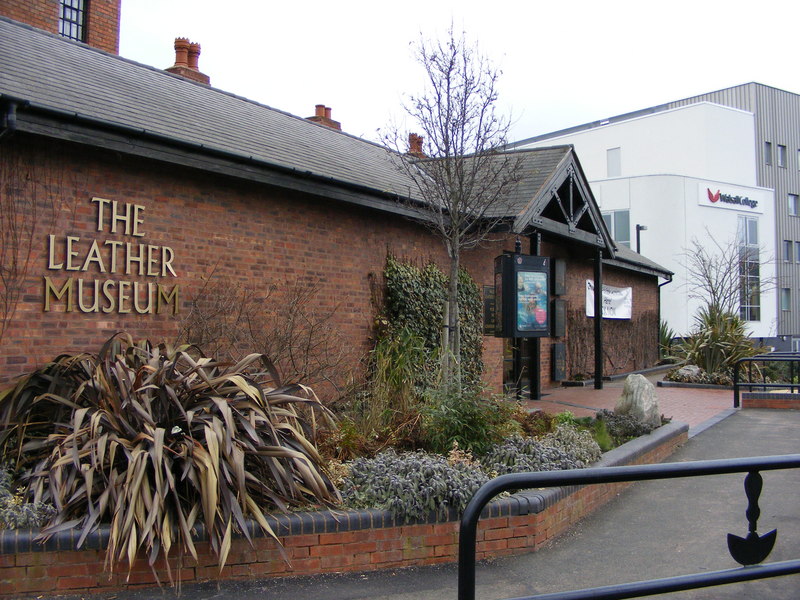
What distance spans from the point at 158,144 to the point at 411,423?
3682mm

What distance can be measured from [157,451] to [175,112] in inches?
207

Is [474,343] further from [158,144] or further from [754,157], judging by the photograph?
[754,157]

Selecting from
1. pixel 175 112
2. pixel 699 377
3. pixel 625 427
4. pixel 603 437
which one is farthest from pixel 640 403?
pixel 699 377

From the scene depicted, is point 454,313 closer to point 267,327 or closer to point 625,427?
point 267,327

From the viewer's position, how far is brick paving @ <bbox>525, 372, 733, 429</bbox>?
471 inches

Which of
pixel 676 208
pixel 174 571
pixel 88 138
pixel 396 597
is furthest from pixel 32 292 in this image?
pixel 676 208

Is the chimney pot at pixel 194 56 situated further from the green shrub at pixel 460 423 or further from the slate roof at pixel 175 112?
the green shrub at pixel 460 423

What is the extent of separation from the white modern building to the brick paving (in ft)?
54.0

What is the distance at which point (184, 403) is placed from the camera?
204 inches

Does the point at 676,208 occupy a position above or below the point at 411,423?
above

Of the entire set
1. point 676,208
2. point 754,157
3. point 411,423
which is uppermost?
point 754,157

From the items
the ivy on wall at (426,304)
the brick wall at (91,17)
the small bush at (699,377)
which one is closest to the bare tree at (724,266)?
the small bush at (699,377)

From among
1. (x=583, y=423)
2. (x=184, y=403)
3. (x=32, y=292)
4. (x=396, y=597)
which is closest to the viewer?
(x=396, y=597)

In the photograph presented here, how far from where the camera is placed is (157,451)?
14.8ft
